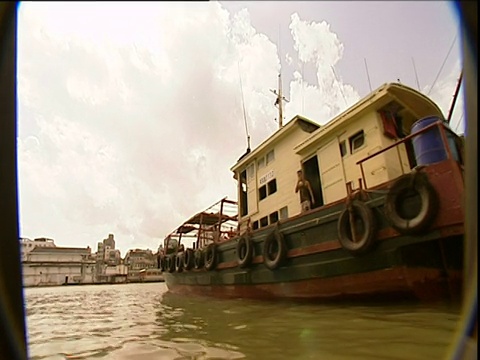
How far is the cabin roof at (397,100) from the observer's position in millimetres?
6062

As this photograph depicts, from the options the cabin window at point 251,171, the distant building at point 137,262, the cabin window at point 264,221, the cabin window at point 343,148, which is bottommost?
the distant building at point 137,262

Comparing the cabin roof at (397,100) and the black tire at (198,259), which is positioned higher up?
the cabin roof at (397,100)

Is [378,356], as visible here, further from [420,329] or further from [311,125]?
[311,125]

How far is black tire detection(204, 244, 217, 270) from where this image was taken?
902 cm

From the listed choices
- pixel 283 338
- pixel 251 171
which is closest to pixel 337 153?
pixel 251 171

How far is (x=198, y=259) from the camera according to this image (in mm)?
10203

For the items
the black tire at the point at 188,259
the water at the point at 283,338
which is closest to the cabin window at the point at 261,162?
the black tire at the point at 188,259

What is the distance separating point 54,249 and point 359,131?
54892 millimetres

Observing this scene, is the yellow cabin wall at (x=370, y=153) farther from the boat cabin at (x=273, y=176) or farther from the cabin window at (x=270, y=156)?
the cabin window at (x=270, y=156)

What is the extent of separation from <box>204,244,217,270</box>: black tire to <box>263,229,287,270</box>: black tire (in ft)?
9.36

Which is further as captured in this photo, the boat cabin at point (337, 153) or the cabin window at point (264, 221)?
the cabin window at point (264, 221)

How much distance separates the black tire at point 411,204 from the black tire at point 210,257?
6082mm

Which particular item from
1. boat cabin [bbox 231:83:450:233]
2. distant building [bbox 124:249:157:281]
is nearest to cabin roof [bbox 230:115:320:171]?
boat cabin [bbox 231:83:450:233]

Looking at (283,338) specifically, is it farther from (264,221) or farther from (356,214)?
(264,221)
